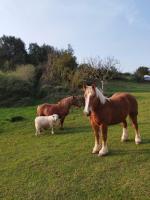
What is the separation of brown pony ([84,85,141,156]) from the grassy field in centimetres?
50

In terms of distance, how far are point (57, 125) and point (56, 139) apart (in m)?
1.32

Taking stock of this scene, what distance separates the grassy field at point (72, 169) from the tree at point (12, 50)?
36503 millimetres

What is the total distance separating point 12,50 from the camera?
49.5m

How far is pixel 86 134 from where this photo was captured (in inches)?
457

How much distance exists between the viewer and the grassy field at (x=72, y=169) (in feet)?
22.6

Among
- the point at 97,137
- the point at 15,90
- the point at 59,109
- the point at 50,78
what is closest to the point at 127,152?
the point at 97,137

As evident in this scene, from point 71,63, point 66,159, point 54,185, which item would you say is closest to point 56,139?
point 66,159

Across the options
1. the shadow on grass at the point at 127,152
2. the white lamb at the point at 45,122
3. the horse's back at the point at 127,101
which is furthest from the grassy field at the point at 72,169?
the horse's back at the point at 127,101

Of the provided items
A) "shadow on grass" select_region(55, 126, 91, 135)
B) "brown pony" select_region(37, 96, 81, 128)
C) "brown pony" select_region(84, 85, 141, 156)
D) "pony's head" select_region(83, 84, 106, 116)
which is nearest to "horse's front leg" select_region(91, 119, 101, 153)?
"brown pony" select_region(84, 85, 141, 156)

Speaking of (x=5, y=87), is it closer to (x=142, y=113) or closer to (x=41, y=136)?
(x=142, y=113)

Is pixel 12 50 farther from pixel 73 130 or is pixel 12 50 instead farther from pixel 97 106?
pixel 97 106

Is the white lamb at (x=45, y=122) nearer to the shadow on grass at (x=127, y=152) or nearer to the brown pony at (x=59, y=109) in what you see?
the brown pony at (x=59, y=109)

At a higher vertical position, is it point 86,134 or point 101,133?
Result: point 101,133

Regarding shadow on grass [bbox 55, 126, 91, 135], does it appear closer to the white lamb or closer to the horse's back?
the white lamb
